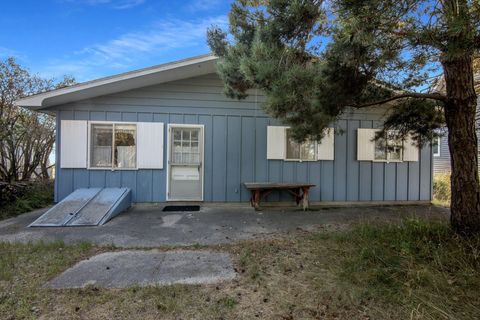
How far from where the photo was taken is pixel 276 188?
5.87 meters

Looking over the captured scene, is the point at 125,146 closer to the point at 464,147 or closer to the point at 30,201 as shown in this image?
the point at 30,201

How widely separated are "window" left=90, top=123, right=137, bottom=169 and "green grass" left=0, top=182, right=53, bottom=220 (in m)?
1.52

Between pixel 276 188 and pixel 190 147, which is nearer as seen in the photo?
pixel 276 188

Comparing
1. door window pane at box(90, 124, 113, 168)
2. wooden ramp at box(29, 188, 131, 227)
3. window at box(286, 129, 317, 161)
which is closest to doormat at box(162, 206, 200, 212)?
wooden ramp at box(29, 188, 131, 227)

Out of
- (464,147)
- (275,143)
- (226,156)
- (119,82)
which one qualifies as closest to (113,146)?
(119,82)

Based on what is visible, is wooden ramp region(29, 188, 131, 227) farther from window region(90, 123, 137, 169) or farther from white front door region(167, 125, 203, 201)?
white front door region(167, 125, 203, 201)

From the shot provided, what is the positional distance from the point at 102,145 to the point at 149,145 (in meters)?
1.13

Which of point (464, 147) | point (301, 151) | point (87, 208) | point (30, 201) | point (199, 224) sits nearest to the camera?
point (464, 147)

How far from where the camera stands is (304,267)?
2.92 m

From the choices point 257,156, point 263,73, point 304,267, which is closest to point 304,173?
point 257,156

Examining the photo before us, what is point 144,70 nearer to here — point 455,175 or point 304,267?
point 304,267

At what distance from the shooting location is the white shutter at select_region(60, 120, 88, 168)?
19.5 ft

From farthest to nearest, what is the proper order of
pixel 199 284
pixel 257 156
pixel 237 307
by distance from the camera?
1. pixel 257 156
2. pixel 199 284
3. pixel 237 307

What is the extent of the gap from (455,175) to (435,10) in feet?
6.73
